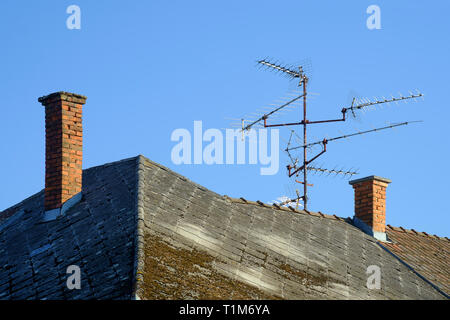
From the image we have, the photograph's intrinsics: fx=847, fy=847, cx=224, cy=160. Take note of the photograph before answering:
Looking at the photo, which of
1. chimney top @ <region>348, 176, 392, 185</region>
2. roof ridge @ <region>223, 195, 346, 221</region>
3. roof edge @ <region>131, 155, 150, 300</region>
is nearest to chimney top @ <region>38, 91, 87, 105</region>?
roof edge @ <region>131, 155, 150, 300</region>

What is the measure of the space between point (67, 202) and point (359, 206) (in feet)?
28.3

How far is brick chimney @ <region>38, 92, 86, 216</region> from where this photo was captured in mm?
19328

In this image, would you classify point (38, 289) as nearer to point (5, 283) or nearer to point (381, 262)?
point (5, 283)

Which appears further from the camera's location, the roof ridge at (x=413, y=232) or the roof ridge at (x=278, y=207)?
the roof ridge at (x=413, y=232)

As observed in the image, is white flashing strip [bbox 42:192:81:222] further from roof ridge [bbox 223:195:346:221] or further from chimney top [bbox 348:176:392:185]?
chimney top [bbox 348:176:392:185]

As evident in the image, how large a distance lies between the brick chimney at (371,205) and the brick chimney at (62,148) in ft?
26.4

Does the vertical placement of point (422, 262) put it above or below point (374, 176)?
below

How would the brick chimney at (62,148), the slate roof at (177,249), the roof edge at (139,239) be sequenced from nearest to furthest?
the roof edge at (139,239)
the slate roof at (177,249)
the brick chimney at (62,148)

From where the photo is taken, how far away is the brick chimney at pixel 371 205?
2292 centimetres

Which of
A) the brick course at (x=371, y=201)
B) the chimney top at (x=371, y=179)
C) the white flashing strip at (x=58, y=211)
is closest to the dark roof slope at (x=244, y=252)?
the brick course at (x=371, y=201)

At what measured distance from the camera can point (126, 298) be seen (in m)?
13.3

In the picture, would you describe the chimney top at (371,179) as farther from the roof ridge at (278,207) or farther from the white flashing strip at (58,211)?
the white flashing strip at (58,211)

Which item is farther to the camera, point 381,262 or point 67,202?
point 381,262
